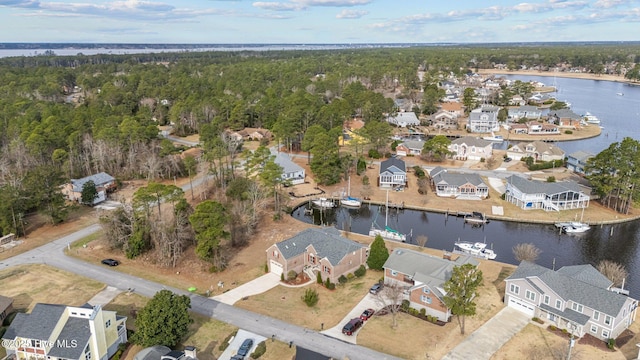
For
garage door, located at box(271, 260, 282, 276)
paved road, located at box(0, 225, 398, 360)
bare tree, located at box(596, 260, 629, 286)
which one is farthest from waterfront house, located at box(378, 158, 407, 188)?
paved road, located at box(0, 225, 398, 360)

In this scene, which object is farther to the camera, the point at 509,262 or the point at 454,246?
the point at 454,246

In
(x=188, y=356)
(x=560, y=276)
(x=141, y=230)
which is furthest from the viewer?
(x=141, y=230)

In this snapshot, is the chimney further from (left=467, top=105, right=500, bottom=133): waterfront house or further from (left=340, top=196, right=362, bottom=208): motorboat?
(left=467, top=105, right=500, bottom=133): waterfront house

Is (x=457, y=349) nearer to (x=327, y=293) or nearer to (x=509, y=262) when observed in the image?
(x=327, y=293)

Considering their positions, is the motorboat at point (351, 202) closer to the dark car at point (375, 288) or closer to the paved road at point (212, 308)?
the dark car at point (375, 288)

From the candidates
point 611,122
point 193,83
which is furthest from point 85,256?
point 611,122

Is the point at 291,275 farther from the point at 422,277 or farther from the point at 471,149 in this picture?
the point at 471,149

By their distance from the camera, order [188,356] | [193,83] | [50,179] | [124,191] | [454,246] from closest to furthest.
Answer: [188,356] → [454,246] → [50,179] → [124,191] → [193,83]

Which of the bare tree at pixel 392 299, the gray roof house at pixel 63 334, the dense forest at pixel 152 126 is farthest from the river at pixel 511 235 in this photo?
the gray roof house at pixel 63 334
